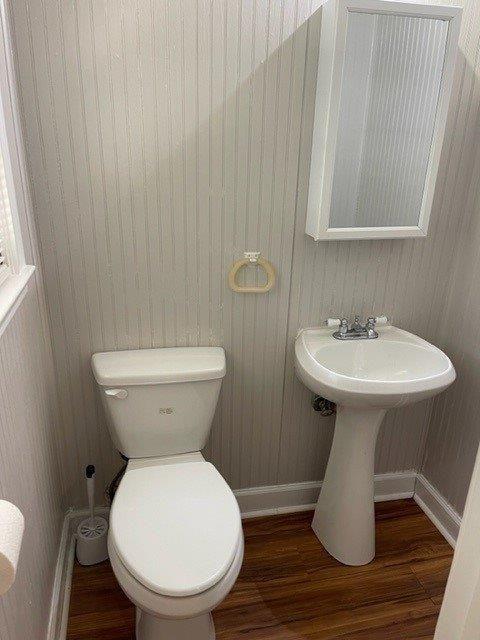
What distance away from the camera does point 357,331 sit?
1873 millimetres

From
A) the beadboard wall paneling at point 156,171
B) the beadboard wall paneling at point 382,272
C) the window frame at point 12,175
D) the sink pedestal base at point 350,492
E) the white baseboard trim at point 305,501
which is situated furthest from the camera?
the white baseboard trim at point 305,501

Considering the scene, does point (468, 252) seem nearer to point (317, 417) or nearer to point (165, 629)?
point (317, 417)

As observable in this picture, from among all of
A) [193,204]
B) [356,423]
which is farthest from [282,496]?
[193,204]

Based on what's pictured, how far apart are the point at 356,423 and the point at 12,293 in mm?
1205

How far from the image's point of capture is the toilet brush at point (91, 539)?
181 cm

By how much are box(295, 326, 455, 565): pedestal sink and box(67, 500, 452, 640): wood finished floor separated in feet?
0.35

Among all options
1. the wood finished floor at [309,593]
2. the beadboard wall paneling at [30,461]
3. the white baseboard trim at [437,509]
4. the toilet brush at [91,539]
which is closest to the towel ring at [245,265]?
the beadboard wall paneling at [30,461]

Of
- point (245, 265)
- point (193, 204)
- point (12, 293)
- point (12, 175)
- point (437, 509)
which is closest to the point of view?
point (12, 293)

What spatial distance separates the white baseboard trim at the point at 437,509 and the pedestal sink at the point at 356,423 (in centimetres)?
35

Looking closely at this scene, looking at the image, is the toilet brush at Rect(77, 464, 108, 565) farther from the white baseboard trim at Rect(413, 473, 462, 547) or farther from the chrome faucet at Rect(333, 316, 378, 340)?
the white baseboard trim at Rect(413, 473, 462, 547)

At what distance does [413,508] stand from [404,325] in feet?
2.76

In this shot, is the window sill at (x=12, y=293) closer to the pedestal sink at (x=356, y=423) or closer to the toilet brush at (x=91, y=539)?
the toilet brush at (x=91, y=539)

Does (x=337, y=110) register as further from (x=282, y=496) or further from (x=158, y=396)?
(x=282, y=496)

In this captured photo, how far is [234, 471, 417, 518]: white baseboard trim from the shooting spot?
82.7 inches
